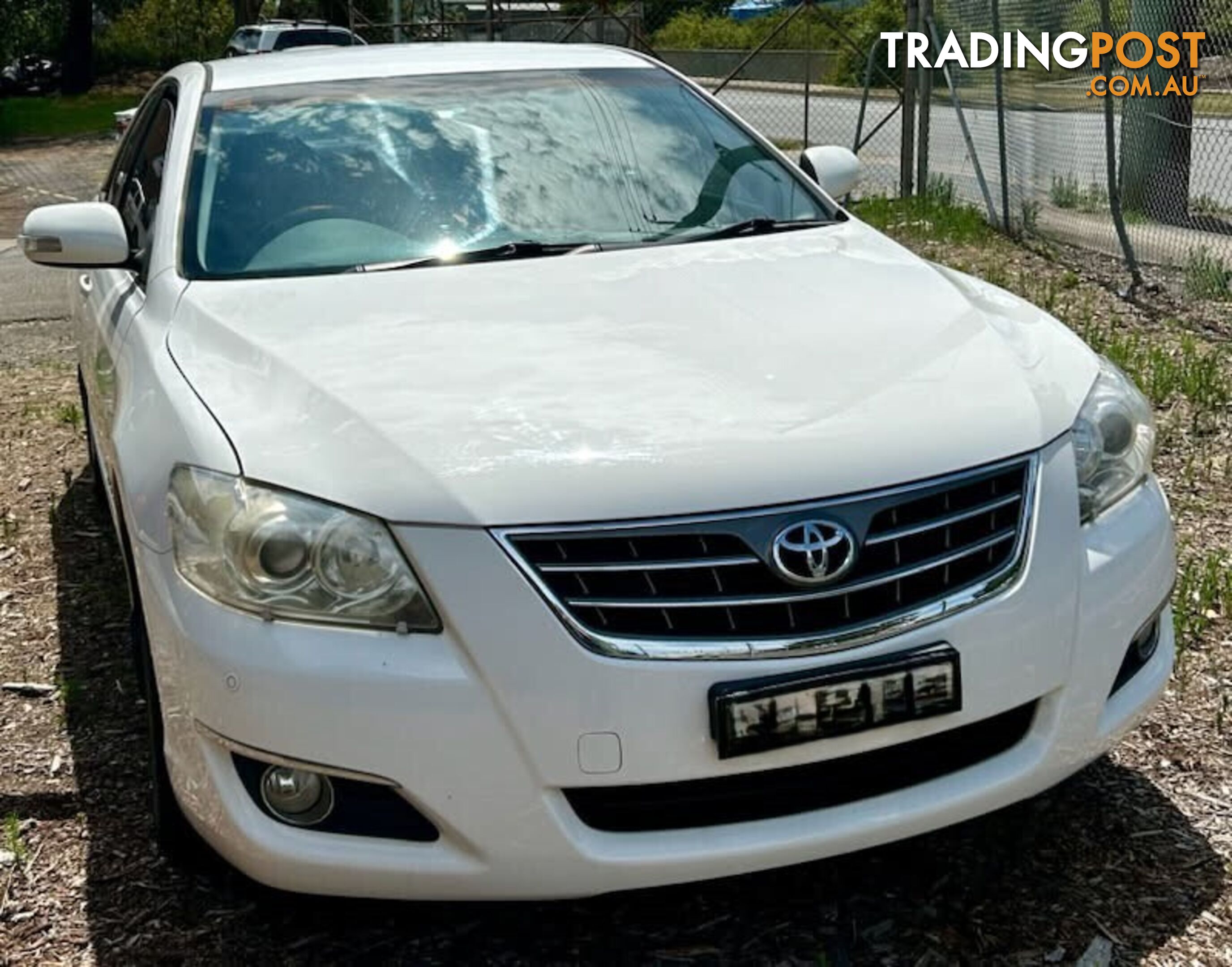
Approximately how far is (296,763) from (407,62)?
2528 mm

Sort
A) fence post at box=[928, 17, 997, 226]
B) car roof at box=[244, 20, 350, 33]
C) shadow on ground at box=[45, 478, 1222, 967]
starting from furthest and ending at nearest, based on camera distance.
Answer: car roof at box=[244, 20, 350, 33]
fence post at box=[928, 17, 997, 226]
shadow on ground at box=[45, 478, 1222, 967]

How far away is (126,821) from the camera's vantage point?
10.7 ft

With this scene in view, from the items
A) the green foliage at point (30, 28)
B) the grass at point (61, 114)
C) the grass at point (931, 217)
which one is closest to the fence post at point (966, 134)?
the grass at point (931, 217)

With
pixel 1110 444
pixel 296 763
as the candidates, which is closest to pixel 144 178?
pixel 296 763

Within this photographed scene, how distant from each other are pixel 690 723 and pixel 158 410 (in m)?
1.22

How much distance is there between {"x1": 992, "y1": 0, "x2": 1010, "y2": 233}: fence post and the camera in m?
9.96

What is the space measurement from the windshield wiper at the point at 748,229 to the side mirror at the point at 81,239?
1.27 m

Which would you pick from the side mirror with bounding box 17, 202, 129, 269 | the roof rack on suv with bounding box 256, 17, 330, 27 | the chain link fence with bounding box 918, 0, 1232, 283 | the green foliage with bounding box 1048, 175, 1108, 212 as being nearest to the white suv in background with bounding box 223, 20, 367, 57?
the roof rack on suv with bounding box 256, 17, 330, 27

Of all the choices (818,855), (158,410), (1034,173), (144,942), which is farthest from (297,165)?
(1034,173)

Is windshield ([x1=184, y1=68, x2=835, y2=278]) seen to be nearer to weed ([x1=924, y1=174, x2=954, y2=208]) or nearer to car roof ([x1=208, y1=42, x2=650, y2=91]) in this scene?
car roof ([x1=208, y1=42, x2=650, y2=91])

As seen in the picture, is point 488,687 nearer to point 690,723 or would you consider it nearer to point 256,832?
point 690,723

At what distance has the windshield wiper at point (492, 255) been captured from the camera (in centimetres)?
350

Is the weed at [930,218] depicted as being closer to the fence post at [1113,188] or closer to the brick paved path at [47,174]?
the fence post at [1113,188]

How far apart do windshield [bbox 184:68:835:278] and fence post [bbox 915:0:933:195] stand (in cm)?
749
